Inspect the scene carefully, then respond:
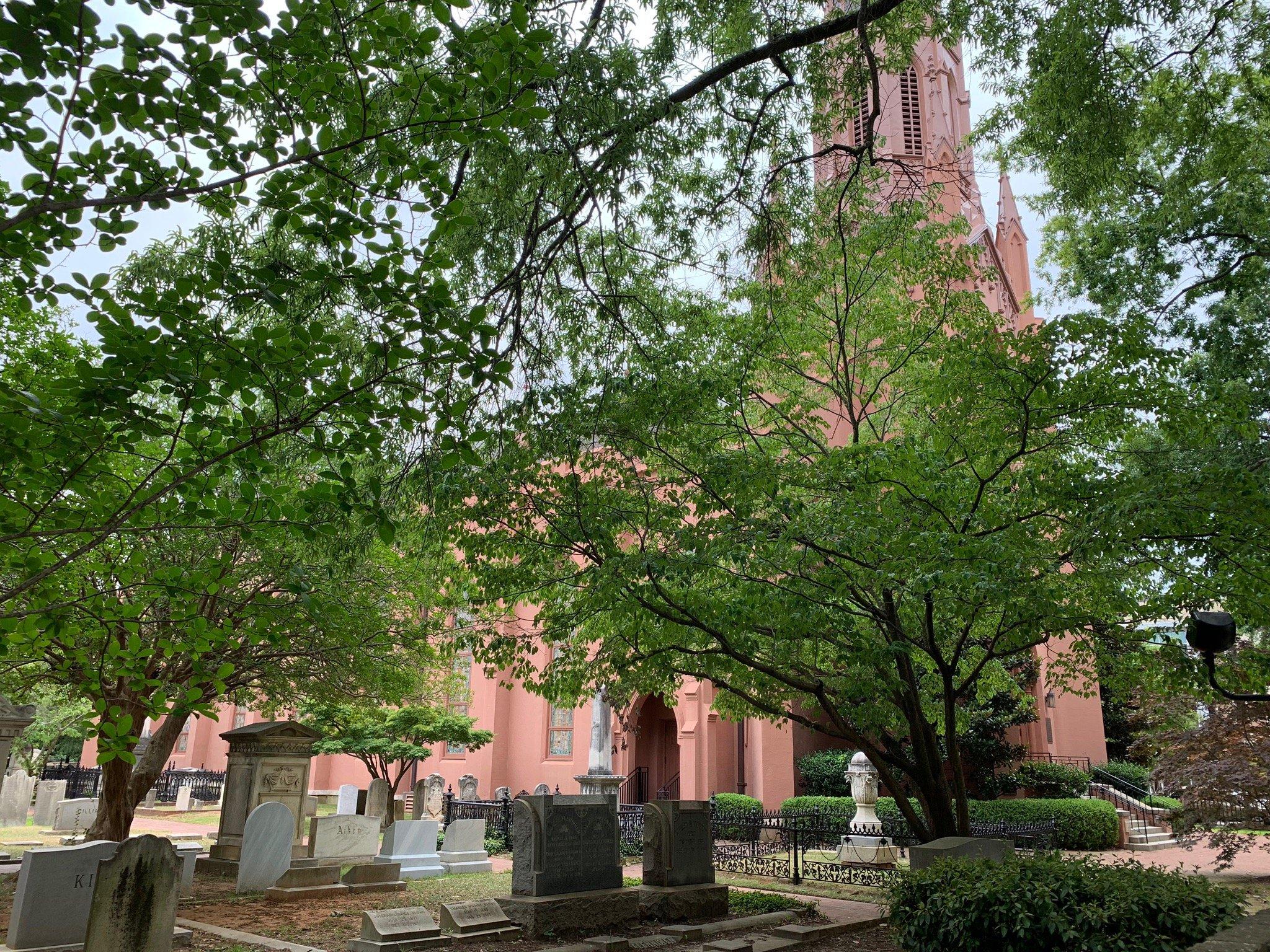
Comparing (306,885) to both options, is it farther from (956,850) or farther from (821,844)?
(821,844)

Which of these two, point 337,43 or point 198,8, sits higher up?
point 337,43

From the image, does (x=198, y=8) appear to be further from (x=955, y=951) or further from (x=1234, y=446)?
(x=1234, y=446)

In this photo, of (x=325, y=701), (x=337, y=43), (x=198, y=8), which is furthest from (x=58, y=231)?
(x=325, y=701)

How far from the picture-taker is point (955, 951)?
23.5ft

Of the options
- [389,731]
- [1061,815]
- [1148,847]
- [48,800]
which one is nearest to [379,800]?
[389,731]

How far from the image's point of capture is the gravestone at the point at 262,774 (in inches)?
→ 629

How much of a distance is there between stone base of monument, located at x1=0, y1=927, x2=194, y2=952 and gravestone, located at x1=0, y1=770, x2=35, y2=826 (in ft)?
69.6

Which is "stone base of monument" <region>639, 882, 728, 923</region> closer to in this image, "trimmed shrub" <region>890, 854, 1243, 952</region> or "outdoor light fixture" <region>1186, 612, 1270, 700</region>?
"trimmed shrub" <region>890, 854, 1243, 952</region>

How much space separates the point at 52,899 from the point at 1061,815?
20933 mm

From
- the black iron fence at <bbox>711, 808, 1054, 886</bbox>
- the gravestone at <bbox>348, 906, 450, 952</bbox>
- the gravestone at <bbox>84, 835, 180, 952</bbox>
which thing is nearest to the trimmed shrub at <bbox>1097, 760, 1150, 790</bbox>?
the black iron fence at <bbox>711, 808, 1054, 886</bbox>

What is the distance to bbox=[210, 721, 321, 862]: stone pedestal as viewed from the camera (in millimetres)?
16031

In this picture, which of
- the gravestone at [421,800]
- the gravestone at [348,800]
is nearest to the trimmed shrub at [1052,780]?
the gravestone at [421,800]

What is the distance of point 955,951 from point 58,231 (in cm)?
810

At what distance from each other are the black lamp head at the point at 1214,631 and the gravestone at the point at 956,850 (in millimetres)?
3471
